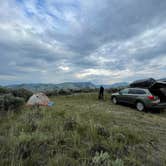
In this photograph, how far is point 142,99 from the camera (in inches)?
325

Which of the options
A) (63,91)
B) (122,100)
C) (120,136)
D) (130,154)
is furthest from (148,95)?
(63,91)

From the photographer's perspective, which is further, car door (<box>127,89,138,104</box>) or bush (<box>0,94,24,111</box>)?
→ car door (<box>127,89,138,104</box>)

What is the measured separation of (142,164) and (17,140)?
8.32 feet

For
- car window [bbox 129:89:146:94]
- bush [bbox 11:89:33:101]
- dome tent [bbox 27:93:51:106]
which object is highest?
car window [bbox 129:89:146:94]

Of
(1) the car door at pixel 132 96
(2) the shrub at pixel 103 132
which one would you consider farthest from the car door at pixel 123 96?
(2) the shrub at pixel 103 132

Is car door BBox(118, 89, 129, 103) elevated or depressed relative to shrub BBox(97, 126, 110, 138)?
elevated

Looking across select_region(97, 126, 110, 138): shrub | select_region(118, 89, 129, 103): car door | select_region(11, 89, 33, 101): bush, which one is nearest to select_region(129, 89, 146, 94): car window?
select_region(118, 89, 129, 103): car door

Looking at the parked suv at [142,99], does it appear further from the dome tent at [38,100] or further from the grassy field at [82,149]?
the dome tent at [38,100]

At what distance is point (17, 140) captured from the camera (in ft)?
8.79

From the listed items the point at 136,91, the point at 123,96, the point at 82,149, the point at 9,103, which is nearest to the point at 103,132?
the point at 82,149

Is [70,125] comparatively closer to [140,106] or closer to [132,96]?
[140,106]

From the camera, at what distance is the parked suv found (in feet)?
25.9

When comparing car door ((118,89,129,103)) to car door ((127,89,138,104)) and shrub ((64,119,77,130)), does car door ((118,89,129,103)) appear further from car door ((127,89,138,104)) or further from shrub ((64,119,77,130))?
shrub ((64,119,77,130))

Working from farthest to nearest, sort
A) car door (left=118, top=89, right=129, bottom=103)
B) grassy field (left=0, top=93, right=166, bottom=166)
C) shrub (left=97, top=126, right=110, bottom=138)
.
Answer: car door (left=118, top=89, right=129, bottom=103)
shrub (left=97, top=126, right=110, bottom=138)
grassy field (left=0, top=93, right=166, bottom=166)
